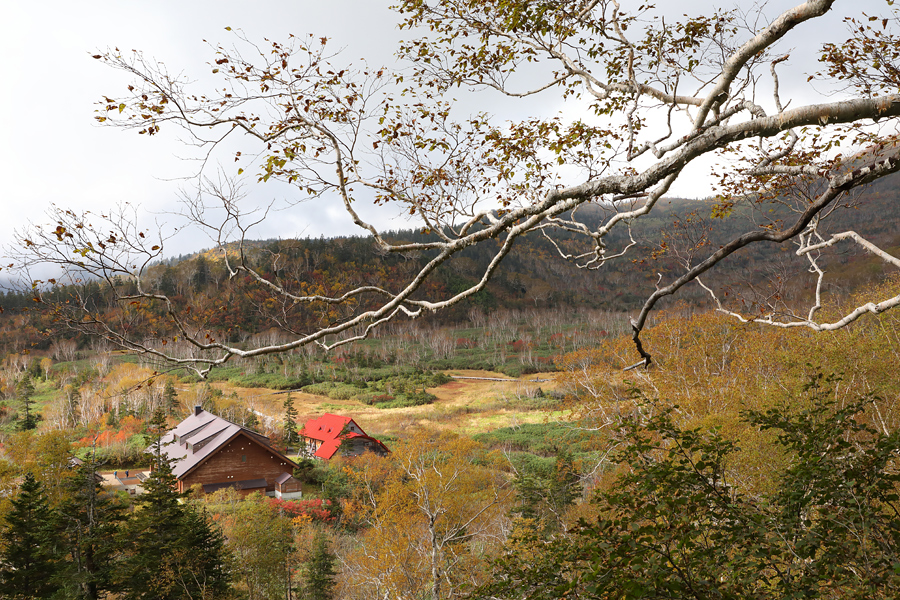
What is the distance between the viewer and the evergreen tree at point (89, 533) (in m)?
11.5

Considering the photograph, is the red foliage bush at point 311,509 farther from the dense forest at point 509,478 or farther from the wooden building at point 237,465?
the wooden building at point 237,465

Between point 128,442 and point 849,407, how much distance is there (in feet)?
131

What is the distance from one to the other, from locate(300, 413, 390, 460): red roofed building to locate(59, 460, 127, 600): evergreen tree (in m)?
15.5

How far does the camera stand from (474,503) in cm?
1961

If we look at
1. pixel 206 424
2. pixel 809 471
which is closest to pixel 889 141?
pixel 809 471

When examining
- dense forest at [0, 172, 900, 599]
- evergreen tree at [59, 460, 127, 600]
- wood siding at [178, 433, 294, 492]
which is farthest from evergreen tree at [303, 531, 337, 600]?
wood siding at [178, 433, 294, 492]

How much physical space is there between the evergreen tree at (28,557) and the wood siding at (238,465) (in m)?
12.1

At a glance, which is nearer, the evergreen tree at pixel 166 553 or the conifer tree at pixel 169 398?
the evergreen tree at pixel 166 553

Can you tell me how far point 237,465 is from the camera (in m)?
24.3

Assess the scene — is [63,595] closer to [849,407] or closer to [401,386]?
[849,407]

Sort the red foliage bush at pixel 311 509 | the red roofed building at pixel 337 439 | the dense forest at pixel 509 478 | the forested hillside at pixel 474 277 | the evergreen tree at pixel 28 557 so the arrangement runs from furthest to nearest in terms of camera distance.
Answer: the red roofed building at pixel 337 439 → the red foliage bush at pixel 311 509 → the evergreen tree at pixel 28 557 → the forested hillside at pixel 474 277 → the dense forest at pixel 509 478

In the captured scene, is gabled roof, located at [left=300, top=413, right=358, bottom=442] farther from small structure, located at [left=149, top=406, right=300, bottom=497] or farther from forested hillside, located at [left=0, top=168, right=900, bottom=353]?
forested hillside, located at [left=0, top=168, right=900, bottom=353]

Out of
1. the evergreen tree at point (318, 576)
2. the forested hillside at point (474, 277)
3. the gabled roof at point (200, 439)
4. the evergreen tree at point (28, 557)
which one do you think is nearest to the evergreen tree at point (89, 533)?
the evergreen tree at point (28, 557)

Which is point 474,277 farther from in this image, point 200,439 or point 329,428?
point 200,439
